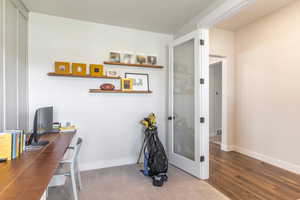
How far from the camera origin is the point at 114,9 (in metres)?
2.57

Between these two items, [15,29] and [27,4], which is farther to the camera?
[27,4]

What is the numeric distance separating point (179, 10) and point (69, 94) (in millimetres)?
2275

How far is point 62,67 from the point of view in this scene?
2.70m

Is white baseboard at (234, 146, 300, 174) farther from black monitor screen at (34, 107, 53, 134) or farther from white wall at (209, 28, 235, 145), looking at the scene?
black monitor screen at (34, 107, 53, 134)

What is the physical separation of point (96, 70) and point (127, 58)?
64 cm

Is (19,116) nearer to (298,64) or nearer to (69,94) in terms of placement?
(69,94)

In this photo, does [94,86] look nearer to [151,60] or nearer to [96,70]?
[96,70]

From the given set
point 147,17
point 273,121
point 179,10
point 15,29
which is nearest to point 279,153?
point 273,121

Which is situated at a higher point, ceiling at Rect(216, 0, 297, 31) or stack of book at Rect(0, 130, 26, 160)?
ceiling at Rect(216, 0, 297, 31)

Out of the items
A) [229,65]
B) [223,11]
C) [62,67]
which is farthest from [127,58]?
[229,65]

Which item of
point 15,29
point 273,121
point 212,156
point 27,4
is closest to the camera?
point 15,29

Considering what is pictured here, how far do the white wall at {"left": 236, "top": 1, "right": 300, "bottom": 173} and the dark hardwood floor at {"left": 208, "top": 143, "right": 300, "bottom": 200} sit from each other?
12.5 inches

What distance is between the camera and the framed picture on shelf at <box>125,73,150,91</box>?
3194 millimetres

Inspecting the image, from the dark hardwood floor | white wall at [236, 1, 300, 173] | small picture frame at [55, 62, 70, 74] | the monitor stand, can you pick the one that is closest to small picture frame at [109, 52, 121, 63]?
small picture frame at [55, 62, 70, 74]
